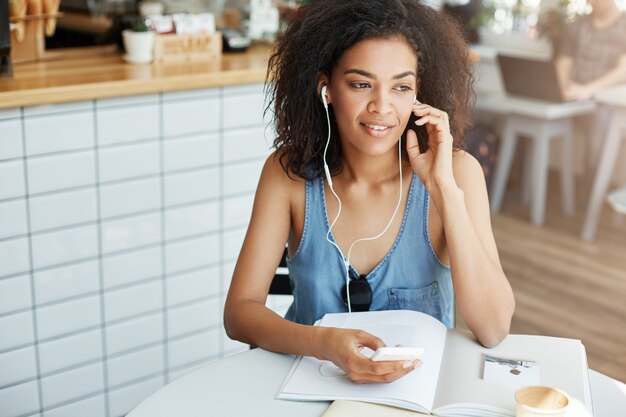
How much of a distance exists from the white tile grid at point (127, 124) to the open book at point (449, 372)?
115cm

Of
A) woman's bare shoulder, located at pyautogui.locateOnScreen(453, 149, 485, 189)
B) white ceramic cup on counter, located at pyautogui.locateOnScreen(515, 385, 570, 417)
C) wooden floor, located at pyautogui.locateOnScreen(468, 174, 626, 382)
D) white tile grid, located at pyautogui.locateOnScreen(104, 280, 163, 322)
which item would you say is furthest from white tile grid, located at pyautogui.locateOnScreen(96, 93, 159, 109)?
wooden floor, located at pyautogui.locateOnScreen(468, 174, 626, 382)

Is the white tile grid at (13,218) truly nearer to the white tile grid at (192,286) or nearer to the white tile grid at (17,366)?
the white tile grid at (17,366)

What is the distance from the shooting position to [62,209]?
7.82ft

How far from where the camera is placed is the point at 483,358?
1.42 meters

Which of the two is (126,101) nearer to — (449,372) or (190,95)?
(190,95)

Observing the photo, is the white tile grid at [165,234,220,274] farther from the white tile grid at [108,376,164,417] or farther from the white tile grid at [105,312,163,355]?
the white tile grid at [108,376,164,417]

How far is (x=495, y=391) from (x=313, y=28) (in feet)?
2.48

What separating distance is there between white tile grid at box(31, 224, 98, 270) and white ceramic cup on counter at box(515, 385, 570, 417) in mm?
1558

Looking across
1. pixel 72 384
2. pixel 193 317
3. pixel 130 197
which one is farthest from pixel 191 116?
pixel 72 384

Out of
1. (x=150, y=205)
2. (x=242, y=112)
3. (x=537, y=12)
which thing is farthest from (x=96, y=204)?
(x=537, y=12)

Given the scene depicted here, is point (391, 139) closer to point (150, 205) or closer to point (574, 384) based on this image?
point (574, 384)

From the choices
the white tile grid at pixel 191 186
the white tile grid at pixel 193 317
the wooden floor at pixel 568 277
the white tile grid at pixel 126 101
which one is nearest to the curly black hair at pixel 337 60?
the white tile grid at pixel 126 101

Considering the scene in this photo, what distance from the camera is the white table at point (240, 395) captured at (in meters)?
1.28

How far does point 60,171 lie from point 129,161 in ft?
0.69
